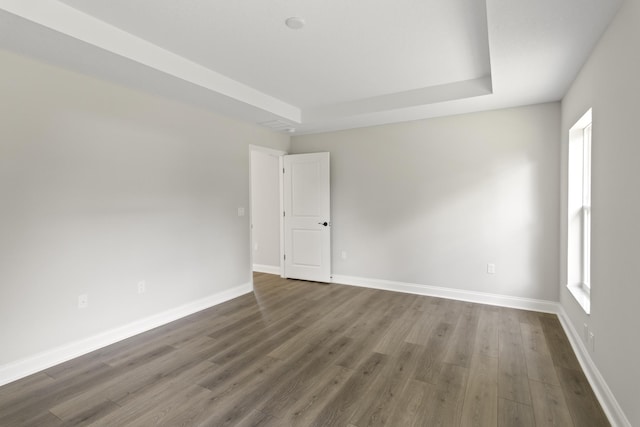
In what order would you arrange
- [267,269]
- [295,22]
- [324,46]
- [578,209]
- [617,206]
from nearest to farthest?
[617,206]
[295,22]
[324,46]
[578,209]
[267,269]

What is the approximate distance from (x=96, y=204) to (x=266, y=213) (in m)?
3.22

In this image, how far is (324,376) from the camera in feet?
7.89

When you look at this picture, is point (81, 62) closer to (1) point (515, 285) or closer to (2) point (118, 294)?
(2) point (118, 294)

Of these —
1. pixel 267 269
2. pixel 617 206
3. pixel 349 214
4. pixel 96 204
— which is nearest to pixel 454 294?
pixel 349 214

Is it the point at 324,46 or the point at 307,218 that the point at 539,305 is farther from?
the point at 324,46

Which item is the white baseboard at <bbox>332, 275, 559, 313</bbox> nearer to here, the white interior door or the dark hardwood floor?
the dark hardwood floor

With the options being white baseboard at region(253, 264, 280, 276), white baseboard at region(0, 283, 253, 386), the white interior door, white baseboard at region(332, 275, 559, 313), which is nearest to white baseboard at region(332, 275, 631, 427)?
white baseboard at region(332, 275, 559, 313)

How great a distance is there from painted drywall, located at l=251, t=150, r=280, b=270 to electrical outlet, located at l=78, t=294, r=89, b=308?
3.10 metres

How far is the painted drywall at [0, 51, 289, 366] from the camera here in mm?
2430

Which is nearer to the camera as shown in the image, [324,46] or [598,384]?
[598,384]

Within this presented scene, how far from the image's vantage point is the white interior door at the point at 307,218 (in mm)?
5090

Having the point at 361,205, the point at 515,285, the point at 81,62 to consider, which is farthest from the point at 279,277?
the point at 81,62

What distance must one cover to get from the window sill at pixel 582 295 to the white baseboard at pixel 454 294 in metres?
0.71

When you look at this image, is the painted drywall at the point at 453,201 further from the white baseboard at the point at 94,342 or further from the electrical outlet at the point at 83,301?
the electrical outlet at the point at 83,301
